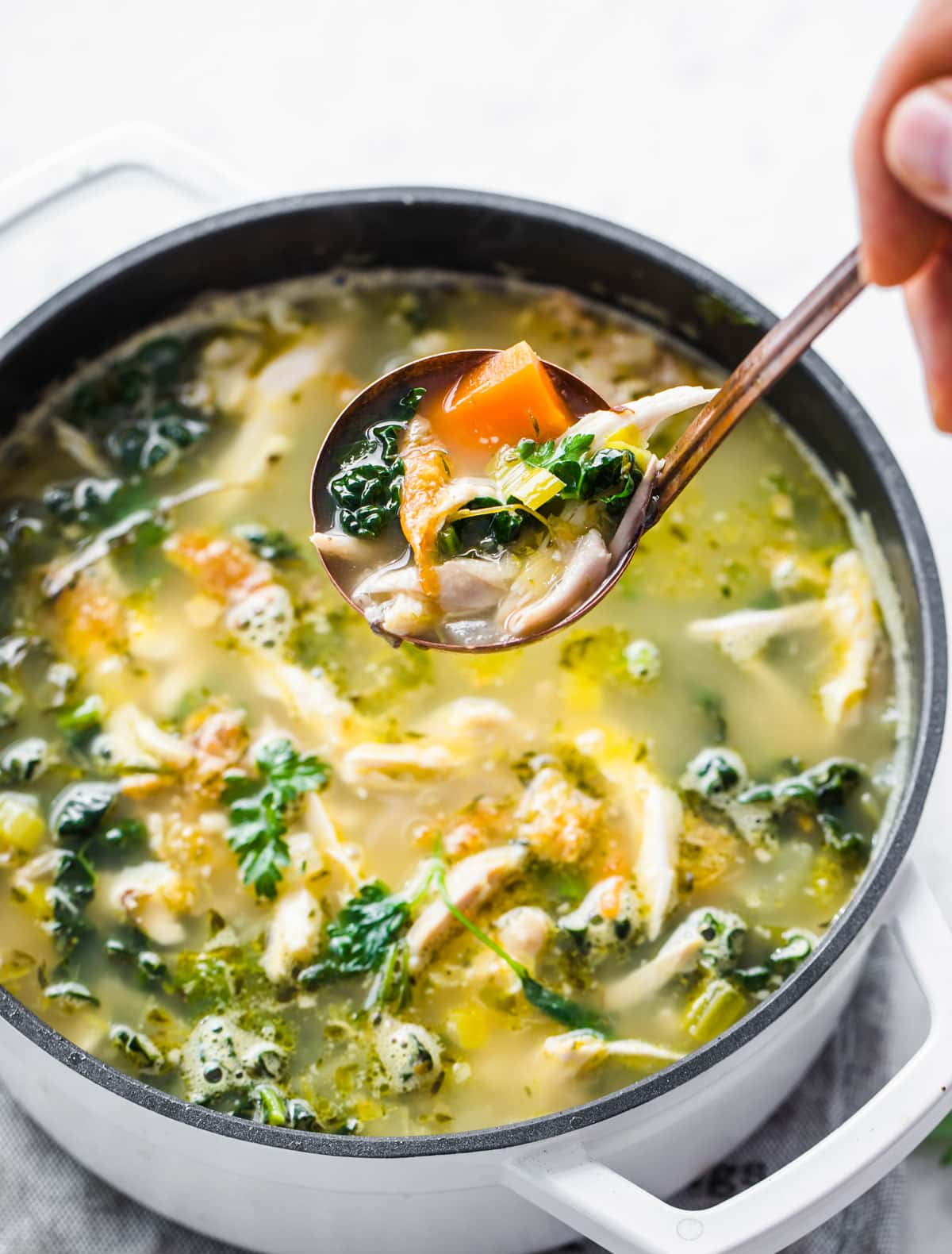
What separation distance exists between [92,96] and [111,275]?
Result: 39.9 inches

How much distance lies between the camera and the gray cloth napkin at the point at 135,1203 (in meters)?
2.47

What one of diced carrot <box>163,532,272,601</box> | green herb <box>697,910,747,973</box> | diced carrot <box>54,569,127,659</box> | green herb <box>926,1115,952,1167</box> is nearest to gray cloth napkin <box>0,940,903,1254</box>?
green herb <box>926,1115,952,1167</box>

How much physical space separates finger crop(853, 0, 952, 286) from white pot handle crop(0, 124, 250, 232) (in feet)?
5.14

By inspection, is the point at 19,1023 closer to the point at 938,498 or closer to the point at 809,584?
the point at 809,584

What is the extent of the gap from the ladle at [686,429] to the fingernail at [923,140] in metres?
0.19

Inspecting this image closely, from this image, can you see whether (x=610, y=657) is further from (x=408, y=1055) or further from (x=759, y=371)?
(x=759, y=371)

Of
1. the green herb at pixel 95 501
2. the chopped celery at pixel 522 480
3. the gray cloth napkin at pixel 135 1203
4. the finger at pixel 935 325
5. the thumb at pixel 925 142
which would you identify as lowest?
the gray cloth napkin at pixel 135 1203

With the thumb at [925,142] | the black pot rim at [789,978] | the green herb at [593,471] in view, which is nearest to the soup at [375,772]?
the black pot rim at [789,978]

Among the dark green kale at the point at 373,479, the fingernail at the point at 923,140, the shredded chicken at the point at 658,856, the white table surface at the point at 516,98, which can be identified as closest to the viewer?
the fingernail at the point at 923,140

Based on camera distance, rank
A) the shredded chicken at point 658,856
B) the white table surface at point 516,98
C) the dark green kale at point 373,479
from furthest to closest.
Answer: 1. the white table surface at point 516,98
2. the shredded chicken at point 658,856
3. the dark green kale at point 373,479

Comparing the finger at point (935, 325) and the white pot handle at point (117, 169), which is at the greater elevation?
the finger at point (935, 325)

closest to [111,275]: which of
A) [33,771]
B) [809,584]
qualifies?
[33,771]

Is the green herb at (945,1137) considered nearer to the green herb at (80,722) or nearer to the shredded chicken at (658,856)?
the shredded chicken at (658,856)

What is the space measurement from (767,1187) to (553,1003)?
1.68 ft
